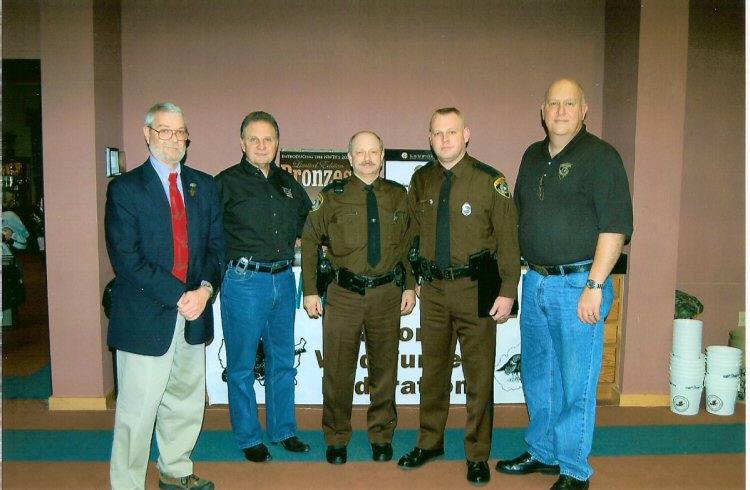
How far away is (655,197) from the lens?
3.97 meters

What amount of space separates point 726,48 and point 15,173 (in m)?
11.8

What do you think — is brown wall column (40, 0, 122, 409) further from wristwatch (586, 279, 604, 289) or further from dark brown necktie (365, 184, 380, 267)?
wristwatch (586, 279, 604, 289)

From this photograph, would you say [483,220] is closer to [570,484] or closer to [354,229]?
[354,229]

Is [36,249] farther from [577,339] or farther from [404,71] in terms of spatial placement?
[577,339]

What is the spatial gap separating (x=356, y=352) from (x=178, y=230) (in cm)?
112

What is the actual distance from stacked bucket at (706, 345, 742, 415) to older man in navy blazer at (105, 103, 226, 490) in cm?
341

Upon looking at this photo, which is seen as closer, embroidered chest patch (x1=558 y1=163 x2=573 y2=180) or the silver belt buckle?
embroidered chest patch (x1=558 y1=163 x2=573 y2=180)

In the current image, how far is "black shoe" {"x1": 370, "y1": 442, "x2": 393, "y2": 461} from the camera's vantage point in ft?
10.1

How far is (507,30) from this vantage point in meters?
4.60

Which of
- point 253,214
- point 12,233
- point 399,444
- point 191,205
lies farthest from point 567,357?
point 12,233

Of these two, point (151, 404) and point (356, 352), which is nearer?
point (151, 404)

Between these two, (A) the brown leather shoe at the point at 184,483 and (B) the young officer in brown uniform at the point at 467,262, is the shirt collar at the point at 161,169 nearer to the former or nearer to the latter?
(B) the young officer in brown uniform at the point at 467,262

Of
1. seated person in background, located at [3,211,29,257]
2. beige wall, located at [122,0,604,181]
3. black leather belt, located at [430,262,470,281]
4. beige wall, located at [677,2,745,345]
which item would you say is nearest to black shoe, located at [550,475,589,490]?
black leather belt, located at [430,262,470,281]

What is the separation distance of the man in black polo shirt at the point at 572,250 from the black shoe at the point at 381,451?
34.1 inches
